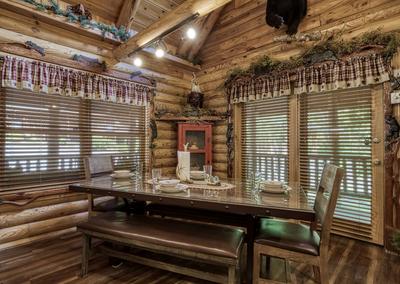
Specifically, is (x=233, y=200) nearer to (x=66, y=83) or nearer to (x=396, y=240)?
(x=396, y=240)

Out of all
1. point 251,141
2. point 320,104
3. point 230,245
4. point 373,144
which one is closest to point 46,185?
point 230,245

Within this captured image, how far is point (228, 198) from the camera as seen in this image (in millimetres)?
1854

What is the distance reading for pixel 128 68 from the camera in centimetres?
408

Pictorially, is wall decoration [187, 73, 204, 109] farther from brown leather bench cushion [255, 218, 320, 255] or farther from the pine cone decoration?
brown leather bench cushion [255, 218, 320, 255]

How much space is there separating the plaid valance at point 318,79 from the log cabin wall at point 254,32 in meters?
0.37

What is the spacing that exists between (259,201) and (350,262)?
1.60 meters

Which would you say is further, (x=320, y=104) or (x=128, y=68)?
(x=128, y=68)

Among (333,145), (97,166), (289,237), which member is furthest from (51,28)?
(333,145)

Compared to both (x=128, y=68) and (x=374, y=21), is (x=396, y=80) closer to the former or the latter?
(x=374, y=21)

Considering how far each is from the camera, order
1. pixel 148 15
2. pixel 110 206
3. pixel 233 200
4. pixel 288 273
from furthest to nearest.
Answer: pixel 148 15
pixel 110 206
pixel 288 273
pixel 233 200

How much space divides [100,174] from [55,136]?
0.89 metres

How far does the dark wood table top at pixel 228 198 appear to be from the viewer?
5.33ft

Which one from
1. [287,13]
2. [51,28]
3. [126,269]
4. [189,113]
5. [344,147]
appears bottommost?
[126,269]

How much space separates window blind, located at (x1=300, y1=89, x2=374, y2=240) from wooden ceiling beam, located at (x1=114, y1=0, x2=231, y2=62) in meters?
2.05
